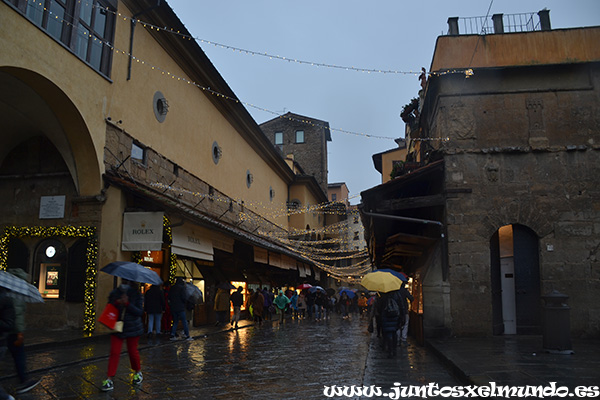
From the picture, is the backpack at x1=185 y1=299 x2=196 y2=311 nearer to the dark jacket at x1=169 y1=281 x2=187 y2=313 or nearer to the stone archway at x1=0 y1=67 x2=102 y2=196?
the dark jacket at x1=169 y1=281 x2=187 y2=313

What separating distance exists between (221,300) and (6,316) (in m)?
13.1

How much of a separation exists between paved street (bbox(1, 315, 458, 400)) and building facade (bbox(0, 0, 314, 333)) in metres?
2.44

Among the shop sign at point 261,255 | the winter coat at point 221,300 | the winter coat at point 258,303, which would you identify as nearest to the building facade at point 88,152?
the winter coat at point 221,300

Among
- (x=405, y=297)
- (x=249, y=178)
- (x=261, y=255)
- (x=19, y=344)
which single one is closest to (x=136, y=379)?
(x=19, y=344)

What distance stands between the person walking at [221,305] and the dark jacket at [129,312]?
11248mm

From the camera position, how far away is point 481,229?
450 inches

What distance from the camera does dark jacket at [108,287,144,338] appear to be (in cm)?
627

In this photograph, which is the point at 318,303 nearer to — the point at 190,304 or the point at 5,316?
the point at 190,304

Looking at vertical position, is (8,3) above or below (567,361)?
above

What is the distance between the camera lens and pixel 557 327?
807cm

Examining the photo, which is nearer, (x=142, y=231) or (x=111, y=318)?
(x=111, y=318)

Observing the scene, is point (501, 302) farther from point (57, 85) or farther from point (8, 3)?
point (8, 3)

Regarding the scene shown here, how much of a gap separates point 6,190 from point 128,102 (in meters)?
3.77

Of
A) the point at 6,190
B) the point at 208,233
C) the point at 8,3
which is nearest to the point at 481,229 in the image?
the point at 208,233
